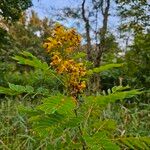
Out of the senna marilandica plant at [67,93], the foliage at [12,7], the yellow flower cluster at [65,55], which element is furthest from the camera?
the foliage at [12,7]

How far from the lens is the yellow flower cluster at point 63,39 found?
2904 mm

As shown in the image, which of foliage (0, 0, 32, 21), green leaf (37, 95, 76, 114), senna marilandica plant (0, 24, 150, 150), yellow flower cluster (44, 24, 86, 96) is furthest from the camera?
foliage (0, 0, 32, 21)

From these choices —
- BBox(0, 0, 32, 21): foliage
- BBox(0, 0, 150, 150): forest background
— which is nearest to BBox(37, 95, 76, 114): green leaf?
BBox(0, 0, 150, 150): forest background

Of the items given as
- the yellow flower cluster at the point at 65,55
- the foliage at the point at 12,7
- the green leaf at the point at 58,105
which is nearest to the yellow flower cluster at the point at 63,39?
the yellow flower cluster at the point at 65,55

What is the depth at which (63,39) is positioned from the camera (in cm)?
291

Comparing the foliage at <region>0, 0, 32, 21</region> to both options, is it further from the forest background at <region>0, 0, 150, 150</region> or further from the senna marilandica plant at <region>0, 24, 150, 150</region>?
the senna marilandica plant at <region>0, 24, 150, 150</region>

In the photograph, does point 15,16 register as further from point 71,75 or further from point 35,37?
point 35,37

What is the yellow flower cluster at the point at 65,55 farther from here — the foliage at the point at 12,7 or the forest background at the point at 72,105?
the foliage at the point at 12,7

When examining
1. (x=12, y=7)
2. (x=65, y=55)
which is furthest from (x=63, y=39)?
(x=12, y=7)

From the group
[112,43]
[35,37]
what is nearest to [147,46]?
[112,43]

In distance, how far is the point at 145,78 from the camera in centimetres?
1131

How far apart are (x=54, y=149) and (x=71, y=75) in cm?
60

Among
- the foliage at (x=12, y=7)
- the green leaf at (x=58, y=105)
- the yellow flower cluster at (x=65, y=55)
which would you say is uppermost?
the foliage at (x=12, y=7)

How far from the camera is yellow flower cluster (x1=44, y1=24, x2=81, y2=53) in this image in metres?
2.90
